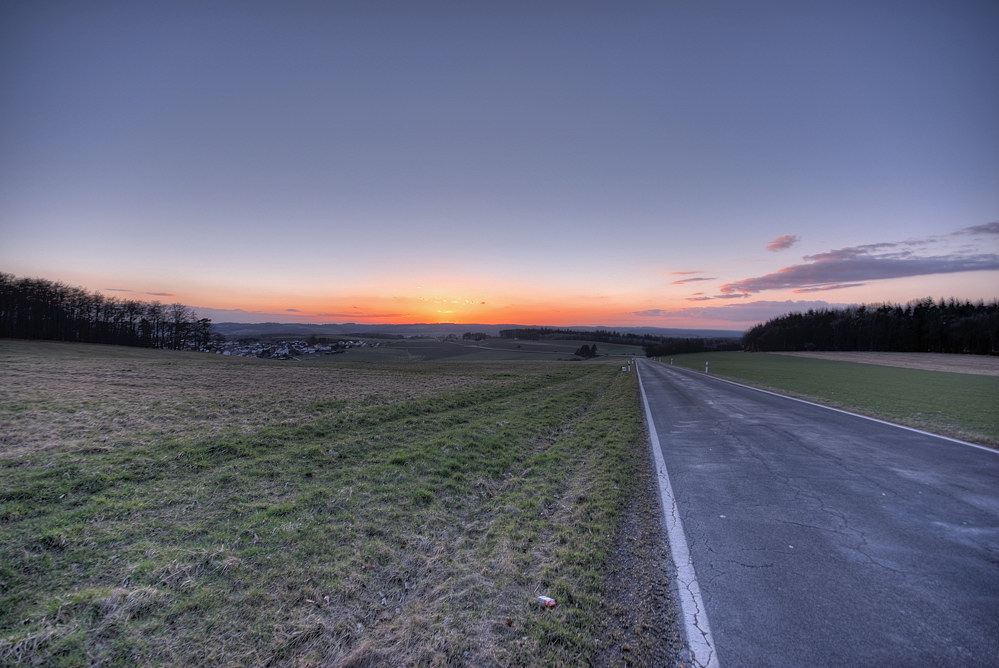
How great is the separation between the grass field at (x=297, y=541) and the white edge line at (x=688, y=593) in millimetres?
673

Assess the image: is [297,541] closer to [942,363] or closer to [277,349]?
[942,363]

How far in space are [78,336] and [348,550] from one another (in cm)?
9082

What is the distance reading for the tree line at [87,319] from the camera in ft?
188

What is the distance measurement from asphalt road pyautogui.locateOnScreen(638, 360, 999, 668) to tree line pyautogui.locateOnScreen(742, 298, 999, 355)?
297ft

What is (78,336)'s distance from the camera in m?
63.7

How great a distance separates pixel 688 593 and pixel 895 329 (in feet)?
356

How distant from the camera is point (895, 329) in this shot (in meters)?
77.8

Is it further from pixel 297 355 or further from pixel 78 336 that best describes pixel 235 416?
pixel 78 336

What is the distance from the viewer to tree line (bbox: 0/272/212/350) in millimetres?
57312

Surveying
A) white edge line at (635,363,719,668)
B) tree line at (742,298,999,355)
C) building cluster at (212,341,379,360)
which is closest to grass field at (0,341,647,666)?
white edge line at (635,363,719,668)

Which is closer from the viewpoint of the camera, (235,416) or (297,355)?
(235,416)

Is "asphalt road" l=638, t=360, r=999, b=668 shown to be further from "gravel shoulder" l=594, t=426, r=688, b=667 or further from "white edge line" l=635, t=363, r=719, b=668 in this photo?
"gravel shoulder" l=594, t=426, r=688, b=667

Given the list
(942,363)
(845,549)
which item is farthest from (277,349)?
(942,363)

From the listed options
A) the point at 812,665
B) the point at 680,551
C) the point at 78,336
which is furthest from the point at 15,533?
the point at 78,336
